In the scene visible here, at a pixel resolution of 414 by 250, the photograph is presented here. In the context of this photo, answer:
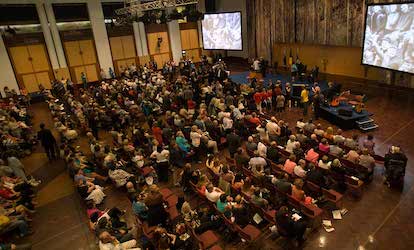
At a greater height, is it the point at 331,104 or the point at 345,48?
the point at 345,48

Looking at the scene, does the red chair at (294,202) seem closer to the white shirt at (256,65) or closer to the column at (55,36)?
the white shirt at (256,65)

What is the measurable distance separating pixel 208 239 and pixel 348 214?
3.24 metres

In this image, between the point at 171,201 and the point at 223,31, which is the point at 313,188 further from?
the point at 223,31

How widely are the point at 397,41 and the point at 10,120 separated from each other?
15.5m

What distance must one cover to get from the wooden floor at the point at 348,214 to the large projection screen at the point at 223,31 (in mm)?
11740

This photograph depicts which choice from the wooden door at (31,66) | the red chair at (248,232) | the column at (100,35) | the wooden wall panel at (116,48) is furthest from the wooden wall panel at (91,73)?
the red chair at (248,232)

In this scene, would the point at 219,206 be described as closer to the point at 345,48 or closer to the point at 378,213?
the point at 378,213

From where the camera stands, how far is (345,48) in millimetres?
15898

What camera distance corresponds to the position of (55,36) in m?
18.5

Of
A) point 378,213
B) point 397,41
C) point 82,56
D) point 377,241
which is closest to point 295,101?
point 397,41

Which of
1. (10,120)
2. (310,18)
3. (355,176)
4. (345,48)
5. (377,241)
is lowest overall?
(377,241)

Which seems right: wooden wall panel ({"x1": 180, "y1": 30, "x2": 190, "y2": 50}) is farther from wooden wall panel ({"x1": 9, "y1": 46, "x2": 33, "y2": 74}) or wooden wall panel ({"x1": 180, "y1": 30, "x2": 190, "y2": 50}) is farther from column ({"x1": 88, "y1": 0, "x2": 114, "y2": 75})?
wooden wall panel ({"x1": 9, "y1": 46, "x2": 33, "y2": 74})

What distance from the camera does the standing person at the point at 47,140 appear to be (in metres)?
10.1

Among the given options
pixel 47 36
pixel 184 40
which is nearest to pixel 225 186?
pixel 47 36
